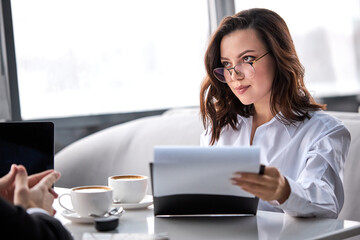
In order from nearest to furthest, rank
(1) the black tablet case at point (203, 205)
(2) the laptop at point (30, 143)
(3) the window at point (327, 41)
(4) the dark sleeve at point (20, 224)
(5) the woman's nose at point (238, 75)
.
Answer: (4) the dark sleeve at point (20, 224), (1) the black tablet case at point (203, 205), (2) the laptop at point (30, 143), (5) the woman's nose at point (238, 75), (3) the window at point (327, 41)

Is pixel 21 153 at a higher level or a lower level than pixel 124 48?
lower

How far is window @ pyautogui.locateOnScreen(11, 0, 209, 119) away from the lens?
2.90m

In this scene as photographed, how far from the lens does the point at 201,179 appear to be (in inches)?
41.6

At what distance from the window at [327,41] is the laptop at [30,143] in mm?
3453

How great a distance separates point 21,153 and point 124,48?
2.05 meters

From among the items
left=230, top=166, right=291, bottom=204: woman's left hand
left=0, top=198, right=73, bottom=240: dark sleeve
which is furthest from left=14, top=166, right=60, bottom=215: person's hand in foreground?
left=230, top=166, right=291, bottom=204: woman's left hand

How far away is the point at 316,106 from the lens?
1584mm

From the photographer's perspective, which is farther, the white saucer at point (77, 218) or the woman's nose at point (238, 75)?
the woman's nose at point (238, 75)

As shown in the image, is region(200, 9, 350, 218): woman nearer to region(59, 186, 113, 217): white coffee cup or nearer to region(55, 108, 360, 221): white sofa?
region(59, 186, 113, 217): white coffee cup

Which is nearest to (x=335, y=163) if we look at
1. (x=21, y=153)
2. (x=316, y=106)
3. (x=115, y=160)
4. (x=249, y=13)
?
(x=316, y=106)

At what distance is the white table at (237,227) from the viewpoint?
42.2 inches

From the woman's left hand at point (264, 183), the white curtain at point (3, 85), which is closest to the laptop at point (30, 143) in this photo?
the woman's left hand at point (264, 183)

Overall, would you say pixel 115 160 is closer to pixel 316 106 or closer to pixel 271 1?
pixel 316 106

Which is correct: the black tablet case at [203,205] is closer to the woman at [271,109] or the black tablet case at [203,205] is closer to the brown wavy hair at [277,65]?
the woman at [271,109]
